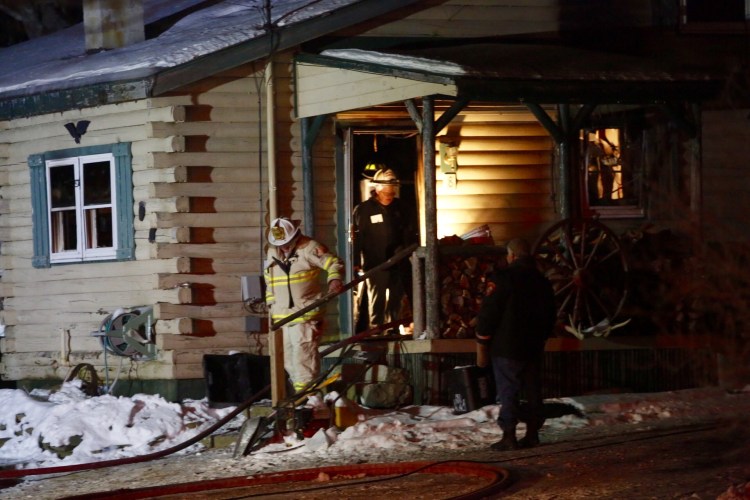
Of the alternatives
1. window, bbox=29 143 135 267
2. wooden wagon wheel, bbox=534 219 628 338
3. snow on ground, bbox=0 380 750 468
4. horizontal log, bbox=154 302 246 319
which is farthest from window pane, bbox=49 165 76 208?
wooden wagon wheel, bbox=534 219 628 338

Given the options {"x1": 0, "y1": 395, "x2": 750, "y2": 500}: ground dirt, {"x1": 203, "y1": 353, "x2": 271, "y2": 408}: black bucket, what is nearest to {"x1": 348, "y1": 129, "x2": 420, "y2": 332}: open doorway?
{"x1": 203, "y1": 353, "x2": 271, "y2": 408}: black bucket

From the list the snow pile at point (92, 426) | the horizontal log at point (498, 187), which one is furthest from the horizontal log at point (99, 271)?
the horizontal log at point (498, 187)

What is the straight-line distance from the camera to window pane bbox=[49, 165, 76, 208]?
1548 cm

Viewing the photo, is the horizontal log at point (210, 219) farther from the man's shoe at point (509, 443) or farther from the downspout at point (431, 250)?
the man's shoe at point (509, 443)

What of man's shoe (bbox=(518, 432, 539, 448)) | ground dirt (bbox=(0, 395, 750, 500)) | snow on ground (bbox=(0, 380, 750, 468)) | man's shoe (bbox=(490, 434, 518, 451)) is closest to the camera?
ground dirt (bbox=(0, 395, 750, 500))

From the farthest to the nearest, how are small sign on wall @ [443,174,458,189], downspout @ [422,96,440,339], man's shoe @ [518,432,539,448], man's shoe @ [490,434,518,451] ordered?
small sign on wall @ [443,174,458,189]
downspout @ [422,96,440,339]
man's shoe @ [518,432,539,448]
man's shoe @ [490,434,518,451]

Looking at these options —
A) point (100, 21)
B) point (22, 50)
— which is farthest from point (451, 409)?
point (22, 50)

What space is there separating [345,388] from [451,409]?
124cm

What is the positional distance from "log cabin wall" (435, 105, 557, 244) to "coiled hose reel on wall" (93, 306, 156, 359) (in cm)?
388

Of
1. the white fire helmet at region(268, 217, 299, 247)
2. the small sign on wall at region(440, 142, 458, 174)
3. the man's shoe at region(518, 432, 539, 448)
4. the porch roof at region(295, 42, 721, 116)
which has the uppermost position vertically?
the porch roof at region(295, 42, 721, 116)

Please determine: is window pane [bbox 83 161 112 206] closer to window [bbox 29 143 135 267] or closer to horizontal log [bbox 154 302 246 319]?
window [bbox 29 143 135 267]

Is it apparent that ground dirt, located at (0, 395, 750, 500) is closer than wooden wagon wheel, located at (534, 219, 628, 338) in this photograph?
Yes

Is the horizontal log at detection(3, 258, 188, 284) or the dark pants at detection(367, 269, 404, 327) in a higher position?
the horizontal log at detection(3, 258, 188, 284)

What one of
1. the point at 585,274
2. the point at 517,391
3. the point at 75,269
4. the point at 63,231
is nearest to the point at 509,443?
the point at 517,391
